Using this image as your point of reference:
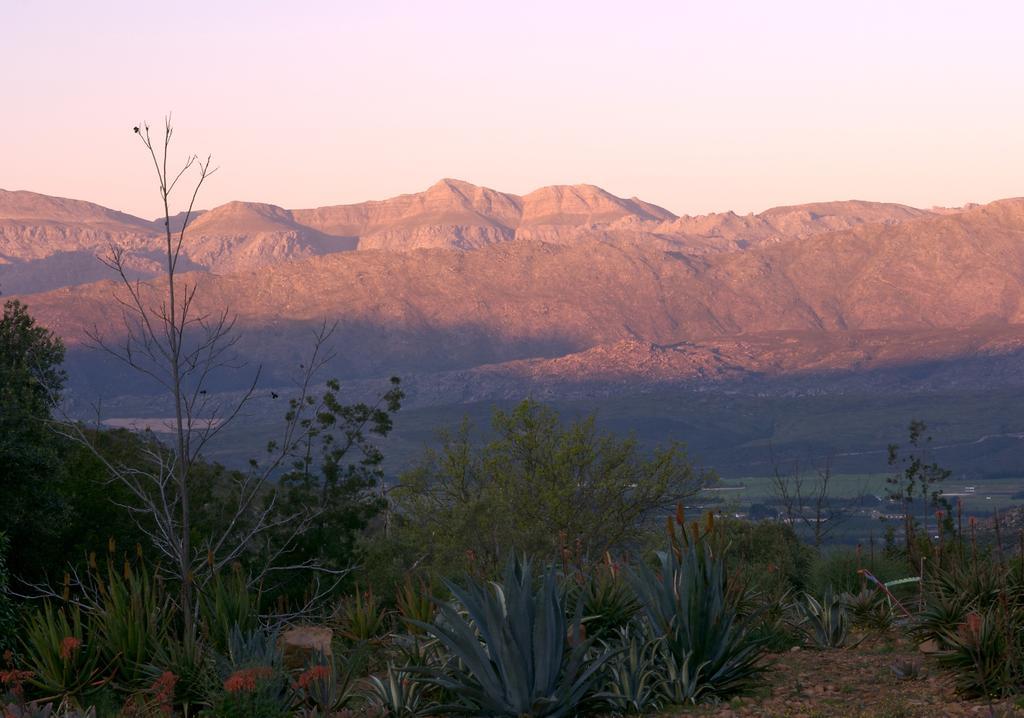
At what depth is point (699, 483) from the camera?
42.4 metres

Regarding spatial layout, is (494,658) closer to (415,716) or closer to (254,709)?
(415,716)

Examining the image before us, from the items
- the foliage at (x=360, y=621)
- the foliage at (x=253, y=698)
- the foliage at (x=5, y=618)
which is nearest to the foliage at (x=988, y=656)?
the foliage at (x=253, y=698)

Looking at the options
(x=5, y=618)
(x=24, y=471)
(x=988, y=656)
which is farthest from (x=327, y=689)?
(x=24, y=471)

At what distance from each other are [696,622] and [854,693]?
1.48 meters

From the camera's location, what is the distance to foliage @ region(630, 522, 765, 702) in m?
10.3

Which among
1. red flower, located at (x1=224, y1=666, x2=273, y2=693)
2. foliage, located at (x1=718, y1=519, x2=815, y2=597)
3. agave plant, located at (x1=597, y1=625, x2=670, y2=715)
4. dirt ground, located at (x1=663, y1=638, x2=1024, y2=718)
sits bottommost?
foliage, located at (x1=718, y1=519, x2=815, y2=597)

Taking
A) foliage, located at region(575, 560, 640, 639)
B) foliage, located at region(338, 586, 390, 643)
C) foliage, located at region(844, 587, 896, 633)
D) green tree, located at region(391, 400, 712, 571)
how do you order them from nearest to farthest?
1. foliage, located at region(575, 560, 640, 639)
2. foliage, located at region(338, 586, 390, 643)
3. foliage, located at region(844, 587, 896, 633)
4. green tree, located at region(391, 400, 712, 571)

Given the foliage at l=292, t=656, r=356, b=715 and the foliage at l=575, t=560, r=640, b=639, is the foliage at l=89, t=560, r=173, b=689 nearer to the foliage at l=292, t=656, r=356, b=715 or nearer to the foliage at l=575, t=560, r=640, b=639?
the foliage at l=292, t=656, r=356, b=715

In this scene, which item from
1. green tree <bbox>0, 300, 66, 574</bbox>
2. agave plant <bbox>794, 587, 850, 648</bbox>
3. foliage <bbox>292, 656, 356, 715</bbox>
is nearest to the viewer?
foliage <bbox>292, 656, 356, 715</bbox>

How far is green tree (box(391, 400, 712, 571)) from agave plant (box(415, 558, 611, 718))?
2617 centimetres

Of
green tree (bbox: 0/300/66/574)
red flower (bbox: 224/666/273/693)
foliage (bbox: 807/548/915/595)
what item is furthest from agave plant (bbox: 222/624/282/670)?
green tree (bbox: 0/300/66/574)

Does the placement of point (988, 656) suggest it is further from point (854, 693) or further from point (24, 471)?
point (24, 471)

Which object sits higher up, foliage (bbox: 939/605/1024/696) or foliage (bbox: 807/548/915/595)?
foliage (bbox: 939/605/1024/696)

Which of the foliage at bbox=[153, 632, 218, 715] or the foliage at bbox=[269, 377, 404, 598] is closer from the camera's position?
the foliage at bbox=[153, 632, 218, 715]
